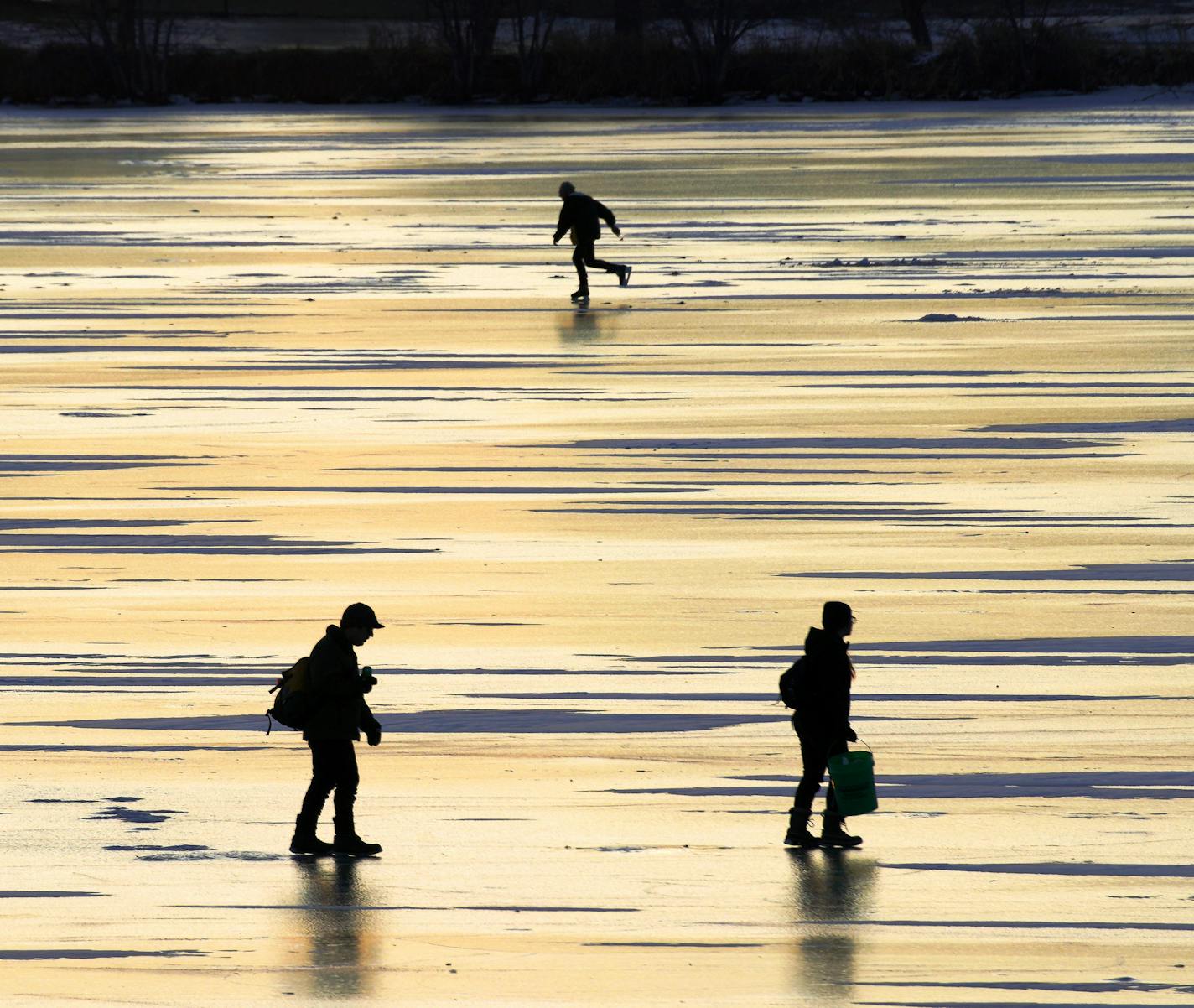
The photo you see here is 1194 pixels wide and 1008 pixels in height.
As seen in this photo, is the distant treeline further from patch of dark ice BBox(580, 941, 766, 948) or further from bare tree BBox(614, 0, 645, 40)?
patch of dark ice BBox(580, 941, 766, 948)

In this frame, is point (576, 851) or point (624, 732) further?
point (624, 732)

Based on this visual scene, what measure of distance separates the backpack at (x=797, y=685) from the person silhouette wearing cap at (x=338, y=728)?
3.96ft

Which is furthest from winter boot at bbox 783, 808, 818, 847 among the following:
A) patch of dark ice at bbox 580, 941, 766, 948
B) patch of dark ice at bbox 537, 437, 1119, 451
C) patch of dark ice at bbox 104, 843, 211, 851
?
patch of dark ice at bbox 537, 437, 1119, 451

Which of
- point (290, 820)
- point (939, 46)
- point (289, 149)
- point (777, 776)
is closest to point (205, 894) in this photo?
point (290, 820)

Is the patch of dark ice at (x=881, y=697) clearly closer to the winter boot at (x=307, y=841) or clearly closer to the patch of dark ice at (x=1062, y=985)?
the winter boot at (x=307, y=841)

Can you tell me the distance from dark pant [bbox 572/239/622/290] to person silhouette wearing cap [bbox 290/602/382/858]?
1414 centimetres

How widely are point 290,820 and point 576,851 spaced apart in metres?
0.97

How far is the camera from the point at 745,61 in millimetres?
59500

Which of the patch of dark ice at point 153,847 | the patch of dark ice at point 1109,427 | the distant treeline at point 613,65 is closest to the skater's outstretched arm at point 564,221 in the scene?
the patch of dark ice at point 1109,427

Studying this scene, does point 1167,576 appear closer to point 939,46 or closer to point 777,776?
point 777,776

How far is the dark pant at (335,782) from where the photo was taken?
7078 millimetres

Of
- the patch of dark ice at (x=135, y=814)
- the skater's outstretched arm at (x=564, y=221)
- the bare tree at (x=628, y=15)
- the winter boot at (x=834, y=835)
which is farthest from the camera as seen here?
the bare tree at (x=628, y=15)

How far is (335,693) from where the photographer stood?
6992 mm

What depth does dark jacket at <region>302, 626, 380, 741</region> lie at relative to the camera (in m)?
6.96
